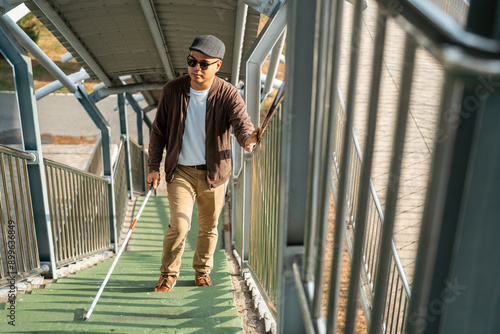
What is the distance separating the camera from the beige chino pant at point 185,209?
3.67 meters

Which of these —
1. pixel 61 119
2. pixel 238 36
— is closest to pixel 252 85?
pixel 238 36

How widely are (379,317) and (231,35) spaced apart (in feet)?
15.5

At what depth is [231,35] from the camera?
5309mm

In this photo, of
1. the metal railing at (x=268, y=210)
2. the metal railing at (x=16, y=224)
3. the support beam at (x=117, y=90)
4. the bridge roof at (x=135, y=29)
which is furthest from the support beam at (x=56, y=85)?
the metal railing at (x=268, y=210)

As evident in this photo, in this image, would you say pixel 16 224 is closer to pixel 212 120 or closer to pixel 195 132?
pixel 195 132

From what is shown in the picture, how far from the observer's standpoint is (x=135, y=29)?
5316 millimetres

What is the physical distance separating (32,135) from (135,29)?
6.49 feet

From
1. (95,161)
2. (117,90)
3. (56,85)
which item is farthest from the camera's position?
(95,161)

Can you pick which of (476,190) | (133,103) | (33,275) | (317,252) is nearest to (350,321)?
(317,252)

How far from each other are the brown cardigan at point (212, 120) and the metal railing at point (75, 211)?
52.8 inches

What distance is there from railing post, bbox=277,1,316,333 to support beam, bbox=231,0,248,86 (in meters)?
2.79

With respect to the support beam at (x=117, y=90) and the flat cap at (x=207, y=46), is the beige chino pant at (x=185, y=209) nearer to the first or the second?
the flat cap at (x=207, y=46)

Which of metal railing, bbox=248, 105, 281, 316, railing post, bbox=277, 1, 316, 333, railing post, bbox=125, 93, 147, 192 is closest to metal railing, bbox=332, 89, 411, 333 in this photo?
metal railing, bbox=248, 105, 281, 316

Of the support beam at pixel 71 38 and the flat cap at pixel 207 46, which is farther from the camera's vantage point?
the support beam at pixel 71 38
